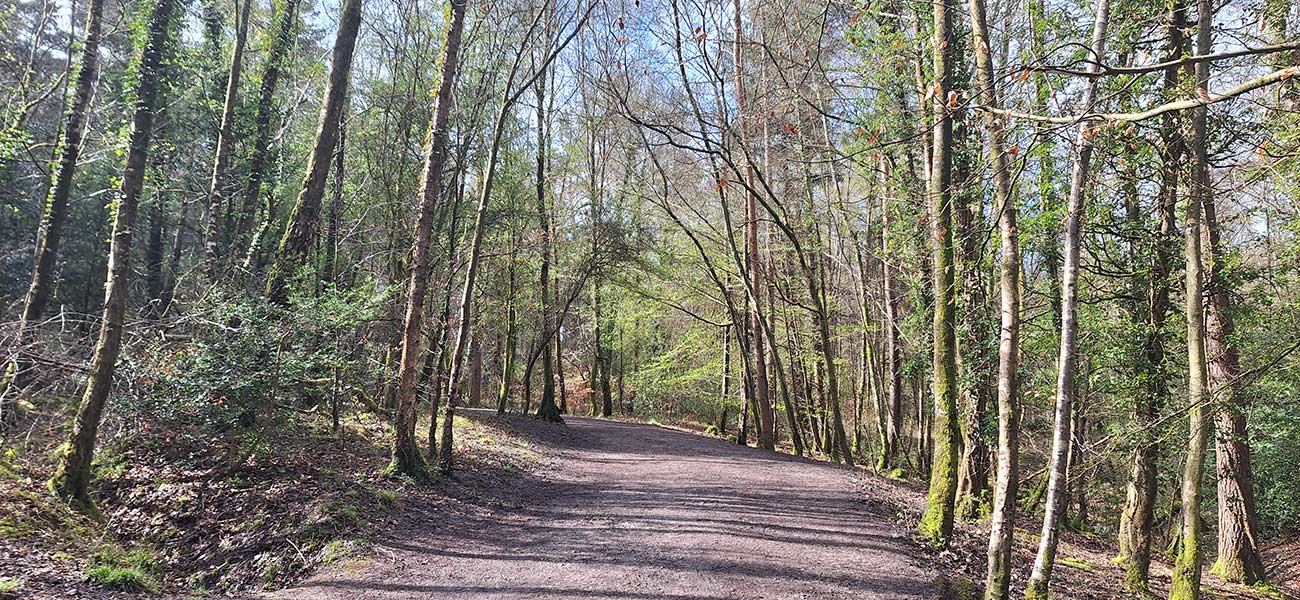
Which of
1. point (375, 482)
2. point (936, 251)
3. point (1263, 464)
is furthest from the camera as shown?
point (1263, 464)

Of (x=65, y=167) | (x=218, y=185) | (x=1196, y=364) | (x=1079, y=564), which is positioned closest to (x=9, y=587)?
(x=218, y=185)

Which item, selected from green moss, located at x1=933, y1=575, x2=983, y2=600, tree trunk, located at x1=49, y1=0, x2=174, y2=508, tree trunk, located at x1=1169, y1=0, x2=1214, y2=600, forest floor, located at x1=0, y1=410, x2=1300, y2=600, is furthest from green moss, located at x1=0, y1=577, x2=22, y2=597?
tree trunk, located at x1=1169, y1=0, x2=1214, y2=600

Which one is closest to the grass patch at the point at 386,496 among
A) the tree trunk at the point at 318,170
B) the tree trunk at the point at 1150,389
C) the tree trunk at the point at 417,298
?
the tree trunk at the point at 417,298

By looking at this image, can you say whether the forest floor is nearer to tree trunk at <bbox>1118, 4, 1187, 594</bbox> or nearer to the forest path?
the forest path

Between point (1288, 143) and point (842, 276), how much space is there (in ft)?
50.3

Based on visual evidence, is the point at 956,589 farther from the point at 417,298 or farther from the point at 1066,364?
the point at 417,298

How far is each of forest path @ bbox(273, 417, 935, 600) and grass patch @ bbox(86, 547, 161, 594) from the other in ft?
3.12

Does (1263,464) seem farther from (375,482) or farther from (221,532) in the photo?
(221,532)

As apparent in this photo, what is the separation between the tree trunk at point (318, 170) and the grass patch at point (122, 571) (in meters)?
3.77

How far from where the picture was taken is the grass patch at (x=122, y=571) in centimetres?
432

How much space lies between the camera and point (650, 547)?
6.00 m

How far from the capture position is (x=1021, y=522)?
989 centimetres

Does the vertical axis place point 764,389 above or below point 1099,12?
below

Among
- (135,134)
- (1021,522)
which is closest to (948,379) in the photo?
(1021,522)
